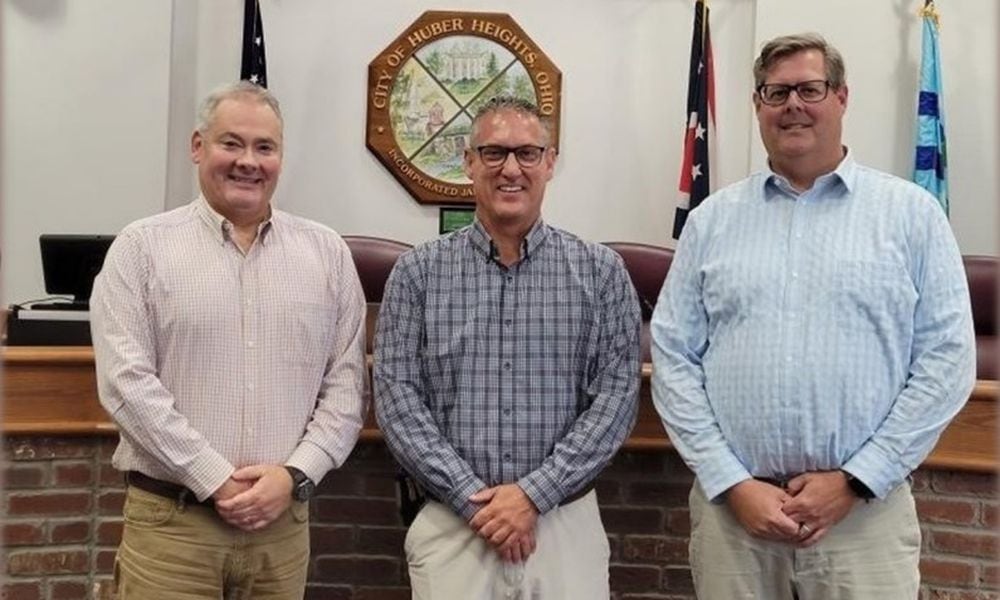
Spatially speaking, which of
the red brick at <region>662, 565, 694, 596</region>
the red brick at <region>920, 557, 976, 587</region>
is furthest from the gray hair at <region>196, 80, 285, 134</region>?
the red brick at <region>920, 557, 976, 587</region>

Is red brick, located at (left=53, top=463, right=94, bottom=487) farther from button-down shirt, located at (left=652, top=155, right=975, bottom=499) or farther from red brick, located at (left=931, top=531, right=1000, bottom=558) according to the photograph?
red brick, located at (left=931, top=531, right=1000, bottom=558)

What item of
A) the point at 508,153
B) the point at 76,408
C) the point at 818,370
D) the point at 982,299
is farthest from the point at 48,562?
the point at 982,299

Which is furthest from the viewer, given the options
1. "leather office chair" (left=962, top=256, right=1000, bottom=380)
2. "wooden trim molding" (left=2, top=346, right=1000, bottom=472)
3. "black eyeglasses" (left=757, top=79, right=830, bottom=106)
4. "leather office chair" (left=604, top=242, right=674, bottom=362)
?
"leather office chair" (left=604, top=242, right=674, bottom=362)

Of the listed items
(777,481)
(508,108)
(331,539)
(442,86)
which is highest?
(442,86)

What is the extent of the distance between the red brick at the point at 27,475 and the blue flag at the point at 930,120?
13.7 feet

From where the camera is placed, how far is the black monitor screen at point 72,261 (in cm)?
279

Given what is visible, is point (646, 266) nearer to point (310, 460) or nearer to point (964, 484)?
point (964, 484)

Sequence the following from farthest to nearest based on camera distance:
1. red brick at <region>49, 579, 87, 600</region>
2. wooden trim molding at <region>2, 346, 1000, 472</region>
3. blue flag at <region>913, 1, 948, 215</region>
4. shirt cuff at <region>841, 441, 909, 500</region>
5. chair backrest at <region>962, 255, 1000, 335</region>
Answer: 1. blue flag at <region>913, 1, 948, 215</region>
2. chair backrest at <region>962, 255, 1000, 335</region>
3. red brick at <region>49, 579, 87, 600</region>
4. wooden trim molding at <region>2, 346, 1000, 472</region>
5. shirt cuff at <region>841, 441, 909, 500</region>

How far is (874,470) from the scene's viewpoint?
1819mm

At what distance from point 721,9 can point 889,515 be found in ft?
13.1

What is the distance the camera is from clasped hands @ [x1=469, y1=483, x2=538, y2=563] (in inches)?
76.2

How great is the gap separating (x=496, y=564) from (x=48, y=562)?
48.9 inches

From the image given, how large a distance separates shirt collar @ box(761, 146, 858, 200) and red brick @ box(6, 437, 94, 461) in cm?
178

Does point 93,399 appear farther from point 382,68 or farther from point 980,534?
point 382,68
